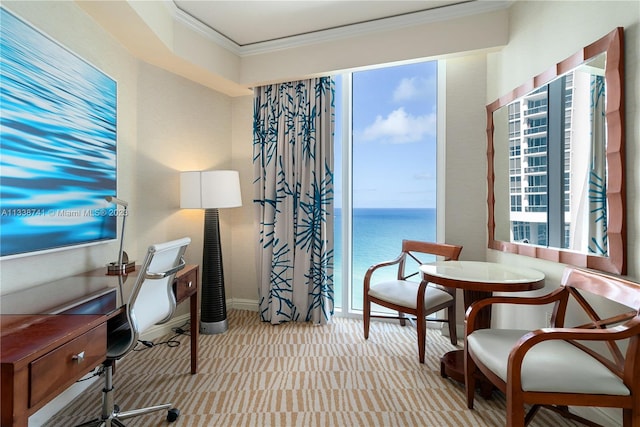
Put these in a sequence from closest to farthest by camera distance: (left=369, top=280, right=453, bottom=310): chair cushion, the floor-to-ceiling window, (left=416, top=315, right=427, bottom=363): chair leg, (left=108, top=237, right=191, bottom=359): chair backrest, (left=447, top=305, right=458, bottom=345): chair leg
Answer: (left=108, top=237, right=191, bottom=359): chair backrest < (left=416, top=315, right=427, bottom=363): chair leg < (left=369, top=280, right=453, bottom=310): chair cushion < (left=447, top=305, right=458, bottom=345): chair leg < the floor-to-ceiling window

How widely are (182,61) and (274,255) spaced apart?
1.95 metres

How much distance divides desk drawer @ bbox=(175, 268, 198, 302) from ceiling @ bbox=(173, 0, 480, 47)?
2.07 metres

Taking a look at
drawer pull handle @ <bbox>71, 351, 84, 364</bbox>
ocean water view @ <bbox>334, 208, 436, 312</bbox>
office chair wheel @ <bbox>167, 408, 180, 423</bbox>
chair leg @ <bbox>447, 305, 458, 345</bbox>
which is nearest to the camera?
drawer pull handle @ <bbox>71, 351, 84, 364</bbox>

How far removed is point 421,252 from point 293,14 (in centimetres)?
229

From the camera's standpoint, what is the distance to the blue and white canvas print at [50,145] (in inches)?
58.8

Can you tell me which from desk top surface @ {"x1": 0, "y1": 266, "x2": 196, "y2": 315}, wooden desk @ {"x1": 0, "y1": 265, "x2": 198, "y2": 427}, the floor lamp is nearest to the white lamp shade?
the floor lamp

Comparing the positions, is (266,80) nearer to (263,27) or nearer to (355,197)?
(263,27)

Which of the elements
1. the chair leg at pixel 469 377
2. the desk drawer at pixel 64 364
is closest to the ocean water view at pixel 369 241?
the chair leg at pixel 469 377

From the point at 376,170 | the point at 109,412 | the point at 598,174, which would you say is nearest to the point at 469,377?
the point at 598,174

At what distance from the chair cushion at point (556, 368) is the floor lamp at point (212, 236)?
220cm

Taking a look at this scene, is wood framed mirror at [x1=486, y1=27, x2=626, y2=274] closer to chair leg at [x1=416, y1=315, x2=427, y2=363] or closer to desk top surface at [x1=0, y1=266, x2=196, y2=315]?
chair leg at [x1=416, y1=315, x2=427, y2=363]

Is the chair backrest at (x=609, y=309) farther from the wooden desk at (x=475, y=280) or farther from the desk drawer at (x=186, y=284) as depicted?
the desk drawer at (x=186, y=284)

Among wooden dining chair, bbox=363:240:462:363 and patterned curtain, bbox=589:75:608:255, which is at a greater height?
patterned curtain, bbox=589:75:608:255

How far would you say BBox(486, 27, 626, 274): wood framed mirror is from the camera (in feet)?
5.24
